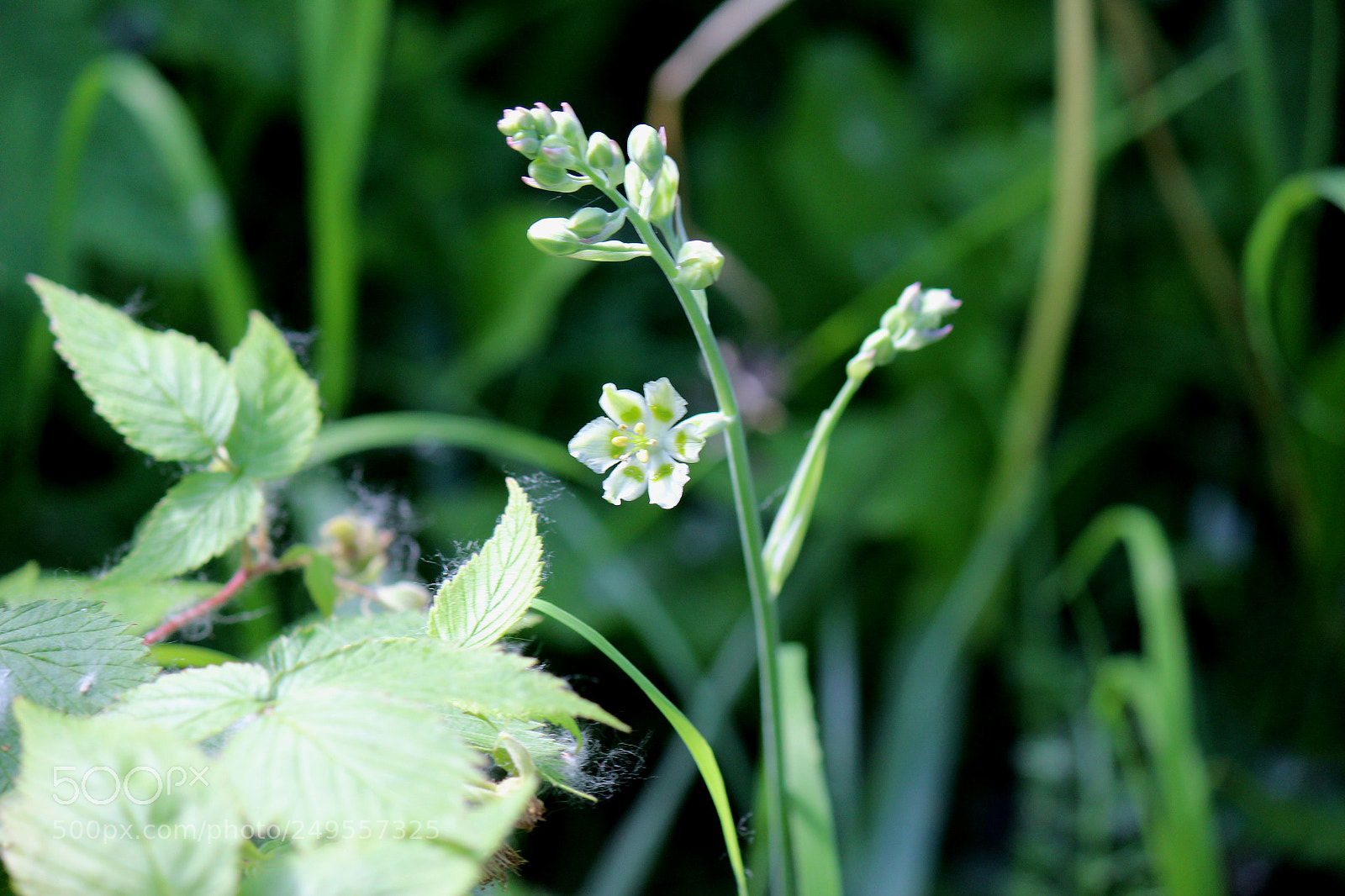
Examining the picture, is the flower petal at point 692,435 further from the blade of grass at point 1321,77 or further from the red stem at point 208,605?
the blade of grass at point 1321,77

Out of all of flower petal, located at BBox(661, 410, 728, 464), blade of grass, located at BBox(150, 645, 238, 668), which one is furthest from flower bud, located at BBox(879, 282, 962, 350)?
blade of grass, located at BBox(150, 645, 238, 668)

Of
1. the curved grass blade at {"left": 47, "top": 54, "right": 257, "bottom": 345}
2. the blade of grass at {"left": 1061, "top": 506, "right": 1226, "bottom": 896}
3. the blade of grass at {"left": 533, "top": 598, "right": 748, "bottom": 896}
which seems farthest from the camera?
the curved grass blade at {"left": 47, "top": 54, "right": 257, "bottom": 345}

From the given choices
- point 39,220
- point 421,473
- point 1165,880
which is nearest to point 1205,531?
point 1165,880

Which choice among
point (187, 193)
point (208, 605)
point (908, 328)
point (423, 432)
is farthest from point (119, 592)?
point (187, 193)

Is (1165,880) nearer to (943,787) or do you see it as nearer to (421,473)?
(943,787)

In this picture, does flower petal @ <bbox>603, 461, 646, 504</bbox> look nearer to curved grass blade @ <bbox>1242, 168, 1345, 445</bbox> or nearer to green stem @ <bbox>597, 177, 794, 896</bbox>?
green stem @ <bbox>597, 177, 794, 896</bbox>

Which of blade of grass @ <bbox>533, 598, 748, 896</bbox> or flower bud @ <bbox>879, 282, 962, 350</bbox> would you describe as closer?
blade of grass @ <bbox>533, 598, 748, 896</bbox>

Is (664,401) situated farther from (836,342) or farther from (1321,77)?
(1321,77)
